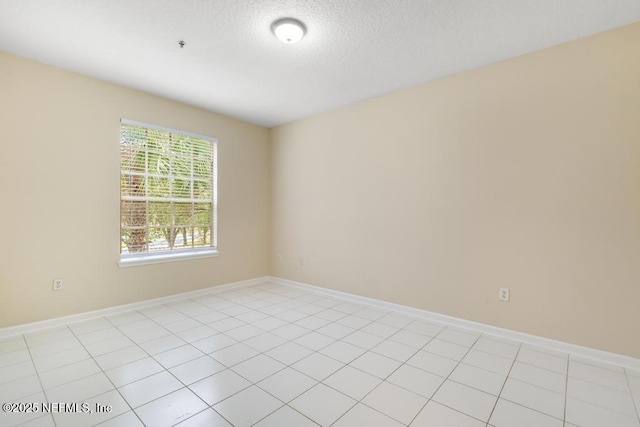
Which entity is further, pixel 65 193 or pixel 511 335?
pixel 65 193

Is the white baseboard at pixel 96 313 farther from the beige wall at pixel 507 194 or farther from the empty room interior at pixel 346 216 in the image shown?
the beige wall at pixel 507 194

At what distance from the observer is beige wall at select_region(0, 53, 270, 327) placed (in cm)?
280

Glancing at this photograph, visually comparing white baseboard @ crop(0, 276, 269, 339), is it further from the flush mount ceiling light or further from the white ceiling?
the flush mount ceiling light

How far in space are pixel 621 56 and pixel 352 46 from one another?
2.14m

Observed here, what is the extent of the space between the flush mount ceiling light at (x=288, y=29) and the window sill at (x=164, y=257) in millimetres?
3003

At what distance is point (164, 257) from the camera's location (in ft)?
12.6

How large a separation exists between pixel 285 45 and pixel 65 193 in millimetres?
2731

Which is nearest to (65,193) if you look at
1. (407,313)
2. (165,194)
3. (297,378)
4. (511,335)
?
(165,194)

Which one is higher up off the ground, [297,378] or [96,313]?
[96,313]

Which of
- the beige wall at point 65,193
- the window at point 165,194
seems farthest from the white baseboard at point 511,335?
the beige wall at point 65,193

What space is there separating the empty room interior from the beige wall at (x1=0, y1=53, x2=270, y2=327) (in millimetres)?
19

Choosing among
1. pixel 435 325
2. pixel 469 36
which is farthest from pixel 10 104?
pixel 435 325

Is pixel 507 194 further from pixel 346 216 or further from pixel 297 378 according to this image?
pixel 297 378

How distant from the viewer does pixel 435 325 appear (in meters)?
3.18
